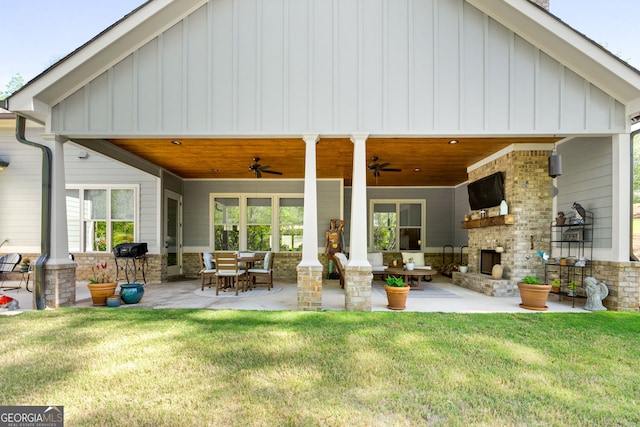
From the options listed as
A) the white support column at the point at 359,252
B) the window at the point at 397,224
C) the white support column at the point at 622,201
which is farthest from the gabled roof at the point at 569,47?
the window at the point at 397,224

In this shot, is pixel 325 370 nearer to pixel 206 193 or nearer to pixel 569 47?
pixel 569 47

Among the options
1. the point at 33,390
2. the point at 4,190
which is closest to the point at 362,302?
the point at 33,390

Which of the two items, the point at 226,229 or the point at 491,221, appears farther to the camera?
the point at 226,229

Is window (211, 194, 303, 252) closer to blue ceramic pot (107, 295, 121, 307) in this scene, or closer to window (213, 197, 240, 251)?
window (213, 197, 240, 251)

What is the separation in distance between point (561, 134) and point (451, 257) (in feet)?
23.5

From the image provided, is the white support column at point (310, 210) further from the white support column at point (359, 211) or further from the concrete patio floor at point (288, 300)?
the concrete patio floor at point (288, 300)

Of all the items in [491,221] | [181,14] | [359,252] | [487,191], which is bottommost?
[359,252]

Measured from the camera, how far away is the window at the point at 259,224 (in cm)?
1083

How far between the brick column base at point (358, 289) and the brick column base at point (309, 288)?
472 millimetres

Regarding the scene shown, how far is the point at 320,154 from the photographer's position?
25.3ft

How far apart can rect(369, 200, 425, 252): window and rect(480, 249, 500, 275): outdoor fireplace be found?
3567mm

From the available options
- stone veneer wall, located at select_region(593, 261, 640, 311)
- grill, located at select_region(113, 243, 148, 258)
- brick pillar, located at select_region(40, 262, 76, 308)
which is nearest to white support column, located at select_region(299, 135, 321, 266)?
brick pillar, located at select_region(40, 262, 76, 308)

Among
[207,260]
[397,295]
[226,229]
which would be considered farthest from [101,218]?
[397,295]

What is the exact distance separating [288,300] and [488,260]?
16.5 ft
